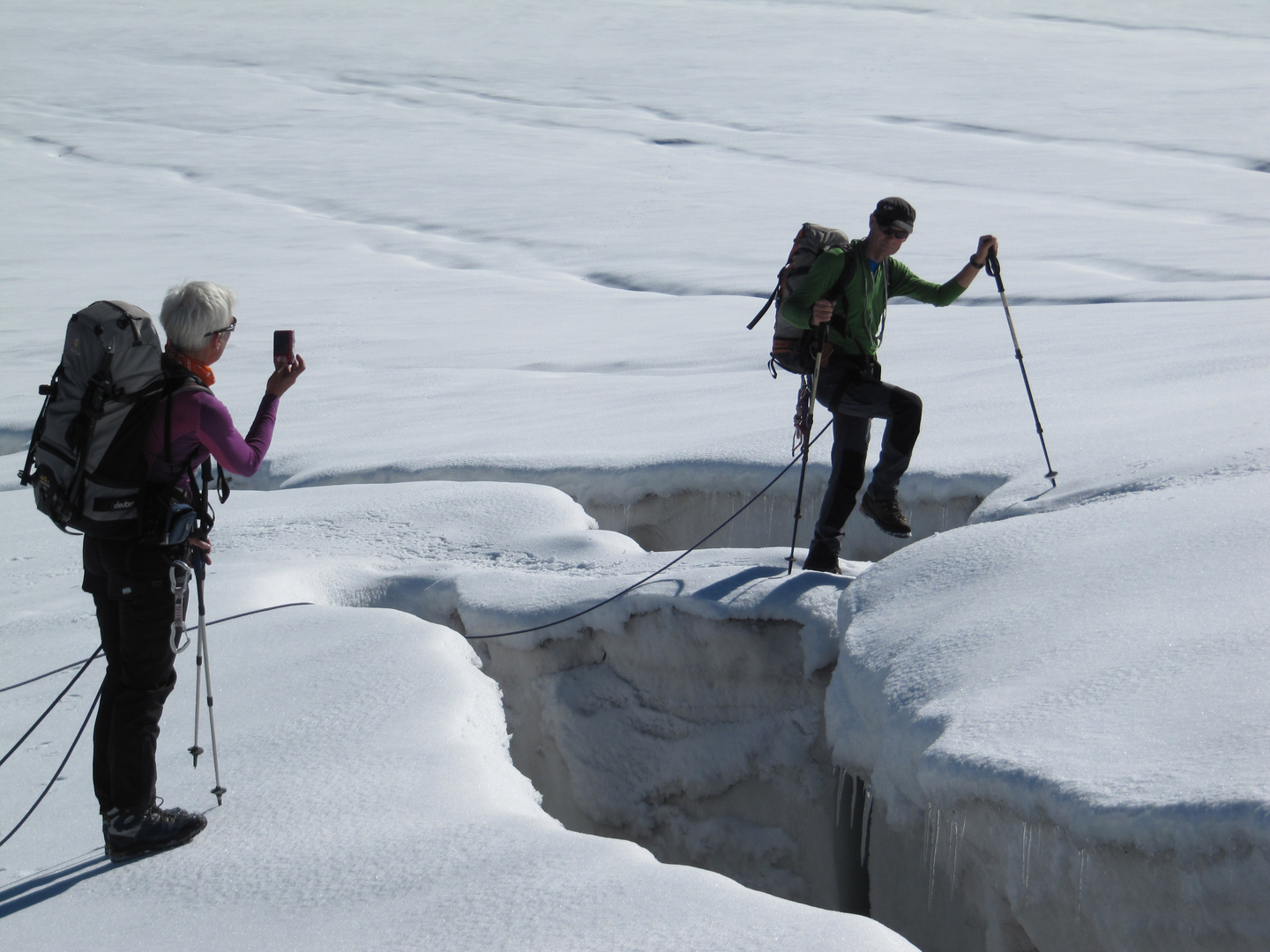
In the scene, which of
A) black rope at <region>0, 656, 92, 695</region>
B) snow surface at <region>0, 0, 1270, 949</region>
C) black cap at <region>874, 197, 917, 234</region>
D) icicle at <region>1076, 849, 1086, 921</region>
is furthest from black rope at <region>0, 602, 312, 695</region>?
icicle at <region>1076, 849, 1086, 921</region>

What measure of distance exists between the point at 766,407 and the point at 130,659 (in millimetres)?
5464

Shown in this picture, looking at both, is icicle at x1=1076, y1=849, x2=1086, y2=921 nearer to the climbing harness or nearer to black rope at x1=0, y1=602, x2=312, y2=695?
the climbing harness

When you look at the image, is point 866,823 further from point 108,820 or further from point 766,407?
point 766,407

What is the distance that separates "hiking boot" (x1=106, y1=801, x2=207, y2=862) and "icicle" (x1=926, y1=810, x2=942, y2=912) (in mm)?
2099

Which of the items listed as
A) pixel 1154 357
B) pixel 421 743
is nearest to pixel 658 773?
pixel 421 743

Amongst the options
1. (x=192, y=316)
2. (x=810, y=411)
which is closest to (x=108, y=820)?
(x=192, y=316)

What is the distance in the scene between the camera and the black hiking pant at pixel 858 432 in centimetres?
481

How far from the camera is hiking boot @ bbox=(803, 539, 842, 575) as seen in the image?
5074 millimetres

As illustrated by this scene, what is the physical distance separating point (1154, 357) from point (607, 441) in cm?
379

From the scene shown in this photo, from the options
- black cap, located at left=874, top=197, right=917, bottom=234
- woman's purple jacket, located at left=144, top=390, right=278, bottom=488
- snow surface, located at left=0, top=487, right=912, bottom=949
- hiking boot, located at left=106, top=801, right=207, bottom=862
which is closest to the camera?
snow surface, located at left=0, top=487, right=912, bottom=949

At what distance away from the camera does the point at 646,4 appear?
3562 centimetres

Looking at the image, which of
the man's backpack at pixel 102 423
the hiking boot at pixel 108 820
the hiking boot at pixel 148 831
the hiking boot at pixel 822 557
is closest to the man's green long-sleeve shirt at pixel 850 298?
the hiking boot at pixel 822 557

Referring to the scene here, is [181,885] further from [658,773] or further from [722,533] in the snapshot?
[722,533]

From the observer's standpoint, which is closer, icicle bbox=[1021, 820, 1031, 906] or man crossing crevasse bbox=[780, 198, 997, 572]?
icicle bbox=[1021, 820, 1031, 906]
